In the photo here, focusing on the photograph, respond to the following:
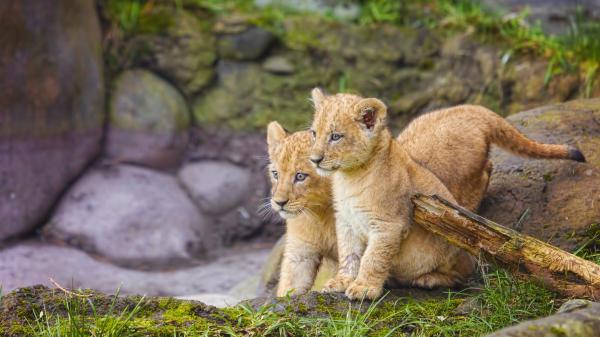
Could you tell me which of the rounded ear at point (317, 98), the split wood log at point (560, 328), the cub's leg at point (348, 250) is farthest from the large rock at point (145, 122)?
the split wood log at point (560, 328)

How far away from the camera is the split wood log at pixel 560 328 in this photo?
4.07 metres

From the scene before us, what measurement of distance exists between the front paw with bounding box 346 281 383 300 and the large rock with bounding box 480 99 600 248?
1.74 metres

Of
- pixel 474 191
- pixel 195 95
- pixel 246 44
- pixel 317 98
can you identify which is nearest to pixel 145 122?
pixel 195 95

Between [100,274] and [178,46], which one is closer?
[100,274]

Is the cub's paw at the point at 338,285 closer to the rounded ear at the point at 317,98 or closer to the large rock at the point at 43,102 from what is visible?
the rounded ear at the point at 317,98

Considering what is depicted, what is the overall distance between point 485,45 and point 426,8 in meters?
1.39

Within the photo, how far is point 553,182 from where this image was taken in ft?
23.4

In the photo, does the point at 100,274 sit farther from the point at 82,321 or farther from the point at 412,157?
the point at 82,321

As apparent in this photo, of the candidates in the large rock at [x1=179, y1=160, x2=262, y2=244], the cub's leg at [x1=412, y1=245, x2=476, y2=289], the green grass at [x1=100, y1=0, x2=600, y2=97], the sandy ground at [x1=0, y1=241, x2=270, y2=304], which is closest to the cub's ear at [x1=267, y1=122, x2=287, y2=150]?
the cub's leg at [x1=412, y1=245, x2=476, y2=289]

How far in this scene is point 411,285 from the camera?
20.1ft

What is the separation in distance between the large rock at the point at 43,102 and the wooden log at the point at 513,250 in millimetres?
5513

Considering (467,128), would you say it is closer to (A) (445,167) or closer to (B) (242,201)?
(A) (445,167)

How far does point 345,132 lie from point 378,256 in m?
0.85

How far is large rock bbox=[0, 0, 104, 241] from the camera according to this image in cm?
942
